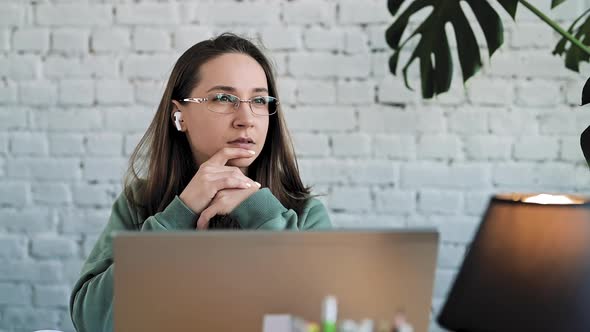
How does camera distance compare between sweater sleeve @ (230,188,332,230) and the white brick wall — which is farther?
the white brick wall

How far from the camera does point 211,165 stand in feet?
4.47

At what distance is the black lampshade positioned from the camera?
0.68m

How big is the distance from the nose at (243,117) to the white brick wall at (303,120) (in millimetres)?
664

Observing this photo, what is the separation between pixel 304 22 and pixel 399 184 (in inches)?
22.7

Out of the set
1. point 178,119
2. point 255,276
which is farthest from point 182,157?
point 255,276

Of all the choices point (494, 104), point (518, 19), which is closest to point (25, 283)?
point (494, 104)

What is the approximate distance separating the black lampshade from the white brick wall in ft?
4.38

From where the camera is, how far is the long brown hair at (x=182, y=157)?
1.54 m

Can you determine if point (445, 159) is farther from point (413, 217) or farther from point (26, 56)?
point (26, 56)

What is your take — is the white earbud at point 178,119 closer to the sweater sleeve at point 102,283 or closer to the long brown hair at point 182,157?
the long brown hair at point 182,157

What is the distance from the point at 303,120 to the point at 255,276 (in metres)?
1.40

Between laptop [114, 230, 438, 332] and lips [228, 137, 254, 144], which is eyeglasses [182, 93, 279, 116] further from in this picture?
laptop [114, 230, 438, 332]

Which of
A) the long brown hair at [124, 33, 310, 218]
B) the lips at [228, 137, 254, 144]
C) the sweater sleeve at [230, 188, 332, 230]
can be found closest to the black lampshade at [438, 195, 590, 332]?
the sweater sleeve at [230, 188, 332, 230]

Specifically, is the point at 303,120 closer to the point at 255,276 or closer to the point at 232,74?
the point at 232,74
